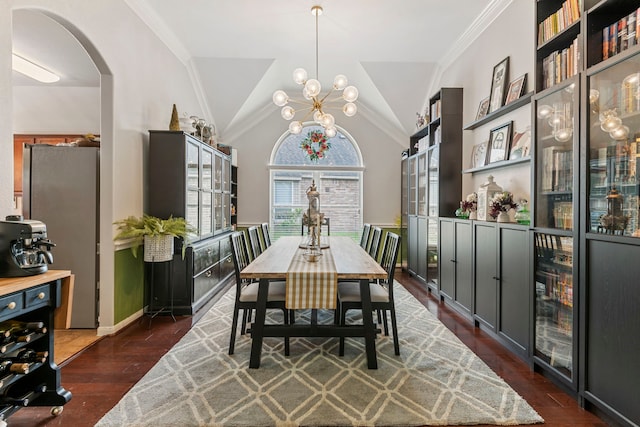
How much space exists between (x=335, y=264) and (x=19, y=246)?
6.15 feet

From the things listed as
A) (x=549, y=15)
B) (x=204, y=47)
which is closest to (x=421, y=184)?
(x=549, y=15)

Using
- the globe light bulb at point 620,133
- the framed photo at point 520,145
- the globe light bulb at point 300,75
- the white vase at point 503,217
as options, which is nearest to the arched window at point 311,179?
the globe light bulb at point 300,75

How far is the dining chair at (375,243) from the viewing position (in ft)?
11.6

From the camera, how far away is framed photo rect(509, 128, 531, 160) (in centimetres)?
297

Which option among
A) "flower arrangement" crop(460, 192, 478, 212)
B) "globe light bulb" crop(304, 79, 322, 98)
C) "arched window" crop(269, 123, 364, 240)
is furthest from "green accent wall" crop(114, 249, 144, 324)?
"flower arrangement" crop(460, 192, 478, 212)

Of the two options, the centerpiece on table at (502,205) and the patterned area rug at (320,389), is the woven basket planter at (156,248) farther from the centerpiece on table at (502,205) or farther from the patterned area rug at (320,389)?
the centerpiece on table at (502,205)

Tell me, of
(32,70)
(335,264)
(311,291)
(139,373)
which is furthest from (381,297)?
(32,70)

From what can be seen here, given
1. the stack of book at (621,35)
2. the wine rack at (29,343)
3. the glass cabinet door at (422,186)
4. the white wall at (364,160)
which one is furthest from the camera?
the white wall at (364,160)

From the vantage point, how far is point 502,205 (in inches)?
117

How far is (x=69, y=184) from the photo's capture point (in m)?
3.12

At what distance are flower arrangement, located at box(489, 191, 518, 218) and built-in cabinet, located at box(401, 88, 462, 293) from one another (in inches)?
50.4

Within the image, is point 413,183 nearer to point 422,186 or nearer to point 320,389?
point 422,186

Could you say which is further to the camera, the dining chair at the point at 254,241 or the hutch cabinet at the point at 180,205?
the hutch cabinet at the point at 180,205

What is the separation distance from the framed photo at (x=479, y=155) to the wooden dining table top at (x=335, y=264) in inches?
66.0
